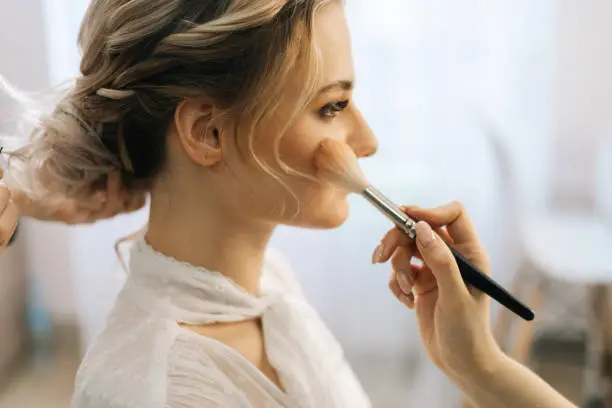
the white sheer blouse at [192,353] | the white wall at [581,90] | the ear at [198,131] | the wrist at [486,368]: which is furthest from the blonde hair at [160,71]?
the white wall at [581,90]

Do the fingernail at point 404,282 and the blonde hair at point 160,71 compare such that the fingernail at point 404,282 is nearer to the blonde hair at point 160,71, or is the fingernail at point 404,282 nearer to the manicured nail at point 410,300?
the manicured nail at point 410,300

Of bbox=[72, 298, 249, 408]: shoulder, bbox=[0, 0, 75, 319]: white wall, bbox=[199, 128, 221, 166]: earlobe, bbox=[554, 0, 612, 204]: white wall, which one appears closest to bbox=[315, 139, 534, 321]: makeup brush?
bbox=[199, 128, 221, 166]: earlobe

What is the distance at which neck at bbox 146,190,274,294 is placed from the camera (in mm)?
758

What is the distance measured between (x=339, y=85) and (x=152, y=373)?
0.33 metres

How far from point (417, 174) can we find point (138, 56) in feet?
4.04

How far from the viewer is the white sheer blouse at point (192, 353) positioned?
65 centimetres

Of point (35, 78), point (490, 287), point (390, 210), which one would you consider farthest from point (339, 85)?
point (35, 78)

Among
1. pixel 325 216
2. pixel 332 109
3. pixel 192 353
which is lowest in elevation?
pixel 192 353

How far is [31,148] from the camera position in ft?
2.55

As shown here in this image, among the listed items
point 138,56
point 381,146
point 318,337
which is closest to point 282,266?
point 318,337

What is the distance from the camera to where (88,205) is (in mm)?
853

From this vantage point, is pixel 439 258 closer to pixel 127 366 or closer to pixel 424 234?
pixel 424 234

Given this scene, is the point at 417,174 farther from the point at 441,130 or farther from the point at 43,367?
the point at 43,367

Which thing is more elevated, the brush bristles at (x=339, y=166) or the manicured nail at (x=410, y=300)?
the brush bristles at (x=339, y=166)
